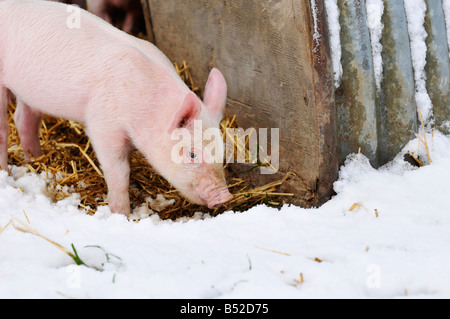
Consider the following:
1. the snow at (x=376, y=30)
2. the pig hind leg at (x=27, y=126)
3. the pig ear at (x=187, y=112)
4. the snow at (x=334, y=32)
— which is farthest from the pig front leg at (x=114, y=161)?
the snow at (x=376, y=30)

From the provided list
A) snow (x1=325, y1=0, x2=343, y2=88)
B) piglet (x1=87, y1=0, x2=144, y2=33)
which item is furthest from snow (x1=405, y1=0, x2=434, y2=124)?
piglet (x1=87, y1=0, x2=144, y2=33)

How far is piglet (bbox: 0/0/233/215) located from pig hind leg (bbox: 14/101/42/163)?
17.0 inches

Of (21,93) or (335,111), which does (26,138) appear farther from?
(335,111)

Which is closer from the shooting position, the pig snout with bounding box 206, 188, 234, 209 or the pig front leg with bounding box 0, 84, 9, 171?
the pig snout with bounding box 206, 188, 234, 209

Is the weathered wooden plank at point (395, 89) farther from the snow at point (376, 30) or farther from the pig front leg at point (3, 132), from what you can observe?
the pig front leg at point (3, 132)

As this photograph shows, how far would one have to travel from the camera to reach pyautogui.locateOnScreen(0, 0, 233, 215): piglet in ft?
10.3

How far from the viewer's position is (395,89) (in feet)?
10.9

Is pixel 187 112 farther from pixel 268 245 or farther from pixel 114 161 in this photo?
pixel 268 245

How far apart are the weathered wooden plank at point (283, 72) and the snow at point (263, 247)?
0.22m

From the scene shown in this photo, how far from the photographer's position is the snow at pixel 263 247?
2227 millimetres

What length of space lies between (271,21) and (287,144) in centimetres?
67

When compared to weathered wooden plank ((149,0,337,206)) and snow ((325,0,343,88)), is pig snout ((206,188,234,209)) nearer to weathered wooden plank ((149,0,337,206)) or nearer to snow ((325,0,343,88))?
weathered wooden plank ((149,0,337,206))

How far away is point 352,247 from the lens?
2568 millimetres
